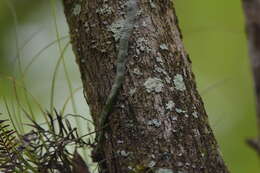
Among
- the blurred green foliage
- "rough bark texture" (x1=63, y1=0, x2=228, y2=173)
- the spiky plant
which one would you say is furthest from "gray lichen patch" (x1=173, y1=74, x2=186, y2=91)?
the blurred green foliage

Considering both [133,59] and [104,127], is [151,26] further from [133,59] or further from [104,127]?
[104,127]

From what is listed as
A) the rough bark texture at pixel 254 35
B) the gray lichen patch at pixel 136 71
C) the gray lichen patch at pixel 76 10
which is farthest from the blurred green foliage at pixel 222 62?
the rough bark texture at pixel 254 35

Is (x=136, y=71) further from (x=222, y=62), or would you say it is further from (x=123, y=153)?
(x=222, y=62)

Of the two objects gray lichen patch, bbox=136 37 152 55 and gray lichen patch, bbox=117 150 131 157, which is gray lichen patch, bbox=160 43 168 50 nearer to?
gray lichen patch, bbox=136 37 152 55

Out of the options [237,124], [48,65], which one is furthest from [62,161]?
[48,65]

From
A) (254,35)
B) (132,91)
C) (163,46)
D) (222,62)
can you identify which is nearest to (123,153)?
(132,91)

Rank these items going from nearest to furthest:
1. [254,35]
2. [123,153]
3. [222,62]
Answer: [254,35], [123,153], [222,62]

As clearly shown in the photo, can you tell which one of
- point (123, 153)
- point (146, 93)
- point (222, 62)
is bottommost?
point (123, 153)
